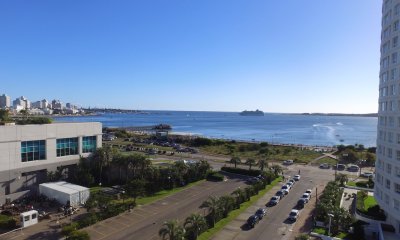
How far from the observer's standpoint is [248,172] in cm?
7150

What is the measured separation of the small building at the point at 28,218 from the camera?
39.2m

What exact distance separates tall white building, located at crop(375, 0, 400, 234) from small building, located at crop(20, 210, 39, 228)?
45.7m

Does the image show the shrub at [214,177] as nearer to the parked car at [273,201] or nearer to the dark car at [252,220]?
the parked car at [273,201]

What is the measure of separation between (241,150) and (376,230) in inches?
2978

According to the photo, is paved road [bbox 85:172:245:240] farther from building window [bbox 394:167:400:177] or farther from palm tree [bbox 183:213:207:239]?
building window [bbox 394:167:400:177]

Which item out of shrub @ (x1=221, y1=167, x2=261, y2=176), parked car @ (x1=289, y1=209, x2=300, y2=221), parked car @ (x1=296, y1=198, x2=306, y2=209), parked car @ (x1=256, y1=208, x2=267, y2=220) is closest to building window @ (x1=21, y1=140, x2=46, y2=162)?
parked car @ (x1=256, y1=208, x2=267, y2=220)

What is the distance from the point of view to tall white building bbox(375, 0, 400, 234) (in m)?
39.1

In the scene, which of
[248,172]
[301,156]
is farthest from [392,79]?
[301,156]

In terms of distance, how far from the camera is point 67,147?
194 ft

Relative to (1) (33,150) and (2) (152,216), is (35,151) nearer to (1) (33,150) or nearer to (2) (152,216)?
(1) (33,150)

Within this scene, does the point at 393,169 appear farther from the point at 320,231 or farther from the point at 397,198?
the point at 320,231

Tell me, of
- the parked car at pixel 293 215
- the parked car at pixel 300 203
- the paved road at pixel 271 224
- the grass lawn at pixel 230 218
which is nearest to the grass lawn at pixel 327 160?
the paved road at pixel 271 224

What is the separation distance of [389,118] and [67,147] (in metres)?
53.7

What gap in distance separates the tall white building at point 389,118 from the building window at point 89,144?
51431 mm
